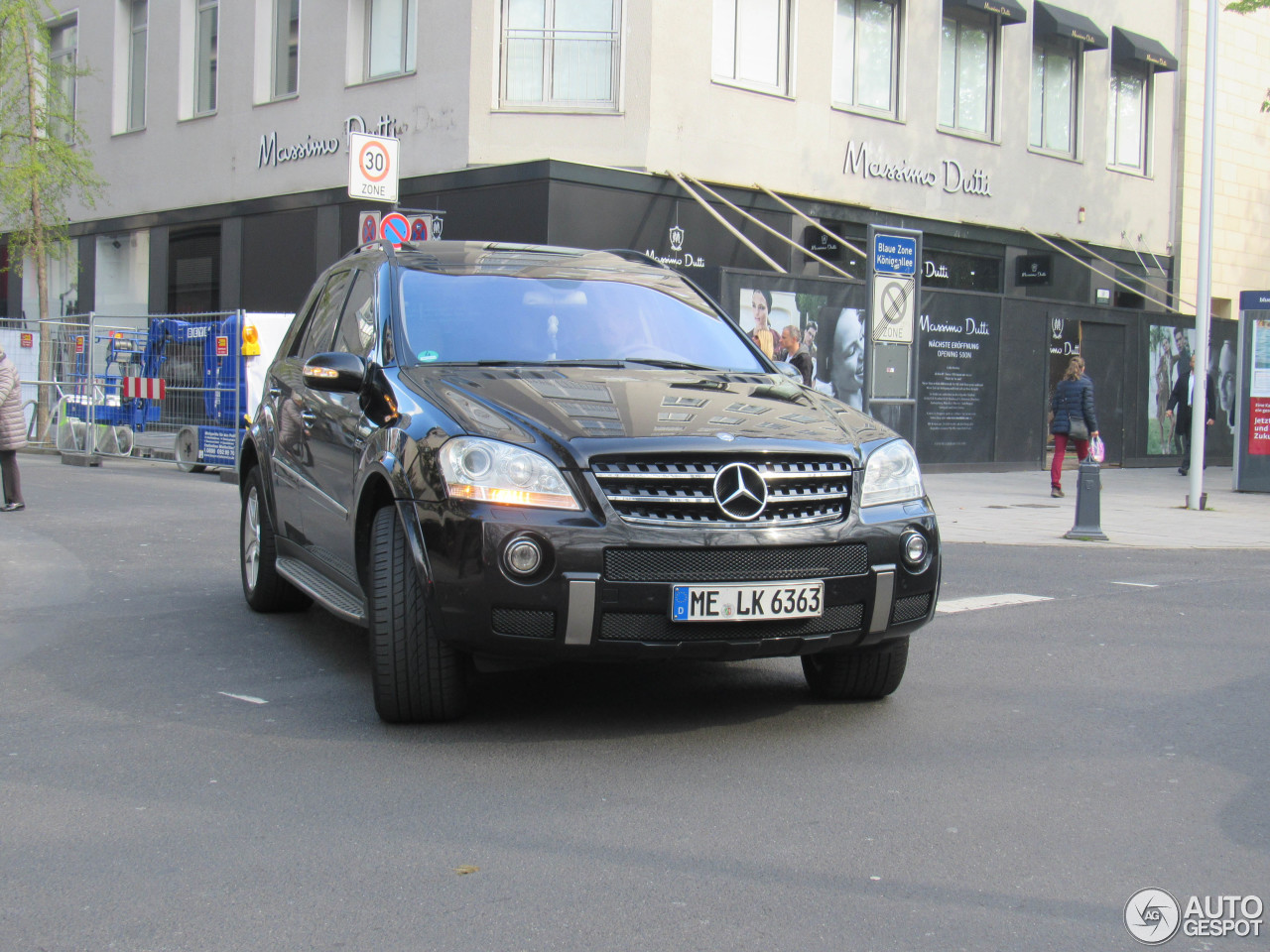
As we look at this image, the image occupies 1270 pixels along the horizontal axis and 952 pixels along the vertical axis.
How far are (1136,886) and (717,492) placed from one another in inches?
68.7

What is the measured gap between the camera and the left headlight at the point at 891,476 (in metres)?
4.86

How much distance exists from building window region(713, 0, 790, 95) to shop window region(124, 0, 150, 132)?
1205 centimetres

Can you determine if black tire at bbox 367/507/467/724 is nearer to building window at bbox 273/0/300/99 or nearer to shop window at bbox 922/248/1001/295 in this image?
shop window at bbox 922/248/1001/295

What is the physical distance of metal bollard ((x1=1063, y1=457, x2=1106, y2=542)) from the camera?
40.3ft

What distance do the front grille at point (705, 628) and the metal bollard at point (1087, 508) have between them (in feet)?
27.1

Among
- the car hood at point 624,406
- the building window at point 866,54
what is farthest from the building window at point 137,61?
the car hood at point 624,406

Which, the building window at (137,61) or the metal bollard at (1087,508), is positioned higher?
the building window at (137,61)

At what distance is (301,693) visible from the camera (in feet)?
18.1

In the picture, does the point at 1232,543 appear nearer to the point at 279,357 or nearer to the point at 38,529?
the point at 279,357

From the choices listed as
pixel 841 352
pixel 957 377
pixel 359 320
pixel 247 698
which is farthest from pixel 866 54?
pixel 247 698

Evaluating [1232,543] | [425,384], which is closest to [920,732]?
[425,384]

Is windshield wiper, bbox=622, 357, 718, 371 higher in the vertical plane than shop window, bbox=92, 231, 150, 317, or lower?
lower

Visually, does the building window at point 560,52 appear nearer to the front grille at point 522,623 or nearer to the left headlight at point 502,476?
the left headlight at point 502,476

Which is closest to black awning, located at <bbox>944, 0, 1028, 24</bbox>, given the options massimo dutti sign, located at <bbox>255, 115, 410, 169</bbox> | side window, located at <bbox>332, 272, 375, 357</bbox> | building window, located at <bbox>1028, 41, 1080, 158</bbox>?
building window, located at <bbox>1028, 41, 1080, 158</bbox>
